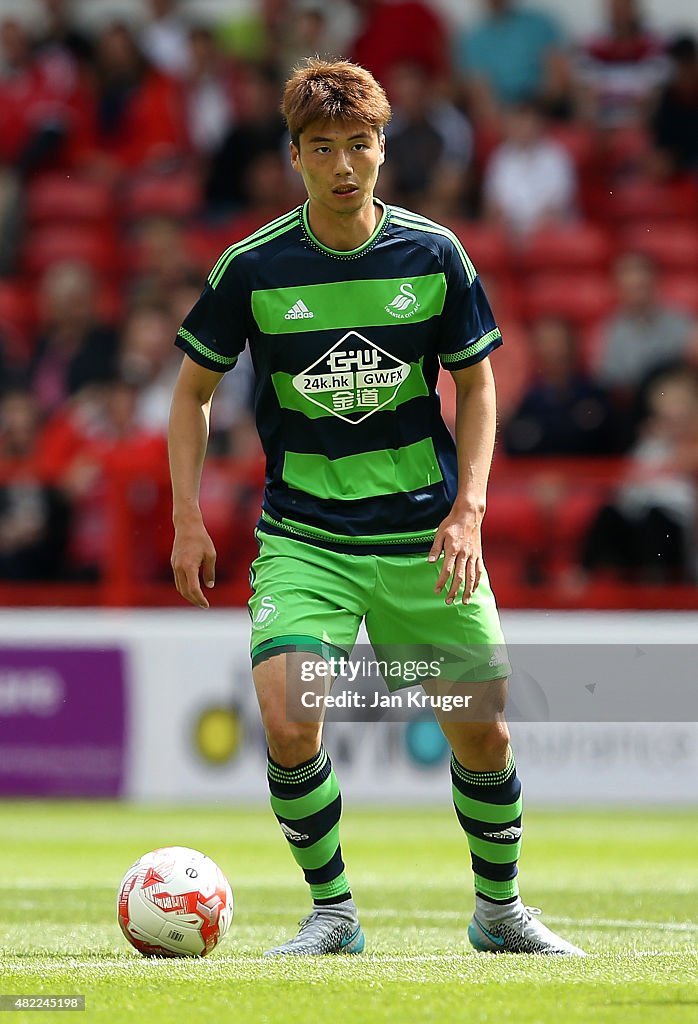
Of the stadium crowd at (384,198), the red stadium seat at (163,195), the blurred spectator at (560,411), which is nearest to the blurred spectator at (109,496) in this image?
the stadium crowd at (384,198)

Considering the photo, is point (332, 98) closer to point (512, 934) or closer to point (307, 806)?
point (307, 806)

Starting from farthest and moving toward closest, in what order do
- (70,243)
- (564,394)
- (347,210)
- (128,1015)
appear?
1. (70,243)
2. (564,394)
3. (347,210)
4. (128,1015)

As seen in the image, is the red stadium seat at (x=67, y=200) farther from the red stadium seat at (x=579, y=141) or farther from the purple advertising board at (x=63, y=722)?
the purple advertising board at (x=63, y=722)

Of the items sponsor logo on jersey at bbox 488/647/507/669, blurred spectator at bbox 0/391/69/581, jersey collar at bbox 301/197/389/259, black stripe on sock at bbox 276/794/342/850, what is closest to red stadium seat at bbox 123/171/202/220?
blurred spectator at bbox 0/391/69/581

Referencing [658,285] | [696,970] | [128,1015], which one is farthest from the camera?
[658,285]

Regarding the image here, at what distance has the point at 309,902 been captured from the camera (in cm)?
685

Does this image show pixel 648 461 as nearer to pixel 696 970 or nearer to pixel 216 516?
pixel 216 516

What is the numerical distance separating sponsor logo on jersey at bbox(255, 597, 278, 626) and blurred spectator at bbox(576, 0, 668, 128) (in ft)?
36.1

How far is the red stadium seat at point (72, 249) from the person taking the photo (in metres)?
15.1

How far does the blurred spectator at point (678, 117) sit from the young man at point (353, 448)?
32.7ft

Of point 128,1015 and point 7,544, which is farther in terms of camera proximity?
point 7,544

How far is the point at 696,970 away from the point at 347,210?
2243 millimetres

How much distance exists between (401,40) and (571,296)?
293 centimetres

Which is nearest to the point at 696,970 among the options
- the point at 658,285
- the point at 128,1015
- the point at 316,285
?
the point at 128,1015
